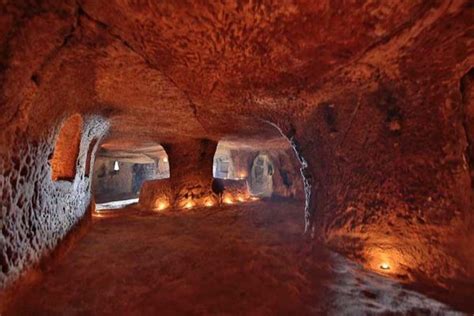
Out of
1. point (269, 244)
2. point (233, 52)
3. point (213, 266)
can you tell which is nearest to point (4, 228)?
point (213, 266)

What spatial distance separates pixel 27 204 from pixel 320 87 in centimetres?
358

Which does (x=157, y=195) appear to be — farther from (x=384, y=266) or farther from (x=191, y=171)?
(x=384, y=266)

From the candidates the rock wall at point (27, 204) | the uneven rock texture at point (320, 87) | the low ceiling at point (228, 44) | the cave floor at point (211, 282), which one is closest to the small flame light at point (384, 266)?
the uneven rock texture at point (320, 87)

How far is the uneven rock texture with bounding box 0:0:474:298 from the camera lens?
168cm

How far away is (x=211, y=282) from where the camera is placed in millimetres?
2240

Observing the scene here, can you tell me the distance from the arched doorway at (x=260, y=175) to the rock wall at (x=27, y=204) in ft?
36.9

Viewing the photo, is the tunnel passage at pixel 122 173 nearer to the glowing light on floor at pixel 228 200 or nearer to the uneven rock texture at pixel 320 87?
the glowing light on floor at pixel 228 200

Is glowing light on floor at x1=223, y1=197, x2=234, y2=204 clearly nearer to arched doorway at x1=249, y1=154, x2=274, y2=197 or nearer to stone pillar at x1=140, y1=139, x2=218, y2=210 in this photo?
stone pillar at x1=140, y1=139, x2=218, y2=210

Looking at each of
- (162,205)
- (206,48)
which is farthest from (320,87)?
(162,205)

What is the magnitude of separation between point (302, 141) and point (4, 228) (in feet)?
12.6

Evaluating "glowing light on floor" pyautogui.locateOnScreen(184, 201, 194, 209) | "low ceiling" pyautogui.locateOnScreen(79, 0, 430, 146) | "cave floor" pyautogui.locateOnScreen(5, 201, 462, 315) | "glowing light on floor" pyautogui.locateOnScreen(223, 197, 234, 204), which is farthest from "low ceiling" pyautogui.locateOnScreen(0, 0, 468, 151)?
"glowing light on floor" pyautogui.locateOnScreen(223, 197, 234, 204)

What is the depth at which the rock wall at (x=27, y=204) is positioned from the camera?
6.06ft

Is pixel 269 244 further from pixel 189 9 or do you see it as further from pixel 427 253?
pixel 189 9

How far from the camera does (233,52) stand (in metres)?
2.21
